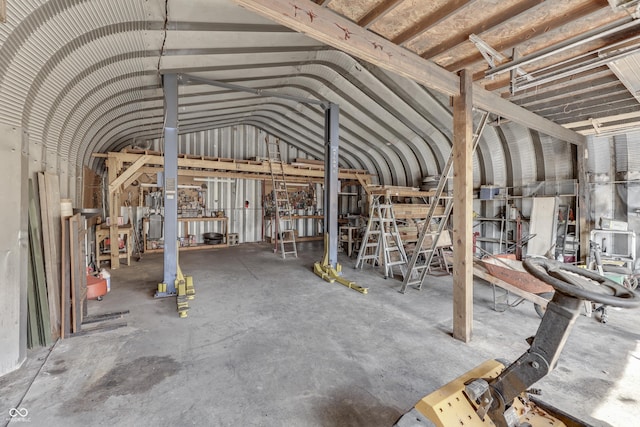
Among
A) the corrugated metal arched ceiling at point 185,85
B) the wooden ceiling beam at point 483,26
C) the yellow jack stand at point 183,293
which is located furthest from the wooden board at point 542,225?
the yellow jack stand at point 183,293

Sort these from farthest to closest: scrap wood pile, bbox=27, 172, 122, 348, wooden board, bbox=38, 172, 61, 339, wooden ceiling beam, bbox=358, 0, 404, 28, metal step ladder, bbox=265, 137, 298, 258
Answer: metal step ladder, bbox=265, 137, 298, 258 → wooden board, bbox=38, 172, 61, 339 → scrap wood pile, bbox=27, 172, 122, 348 → wooden ceiling beam, bbox=358, 0, 404, 28

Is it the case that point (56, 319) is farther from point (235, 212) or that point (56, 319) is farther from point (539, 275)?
point (235, 212)

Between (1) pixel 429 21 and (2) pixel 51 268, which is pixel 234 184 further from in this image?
(1) pixel 429 21

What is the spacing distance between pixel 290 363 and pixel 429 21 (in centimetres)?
369

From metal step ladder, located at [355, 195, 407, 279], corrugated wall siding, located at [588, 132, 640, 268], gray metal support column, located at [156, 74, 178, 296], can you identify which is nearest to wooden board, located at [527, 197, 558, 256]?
corrugated wall siding, located at [588, 132, 640, 268]

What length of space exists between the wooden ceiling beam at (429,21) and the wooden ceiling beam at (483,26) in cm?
44

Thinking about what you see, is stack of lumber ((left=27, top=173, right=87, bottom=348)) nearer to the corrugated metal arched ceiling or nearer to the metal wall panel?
the corrugated metal arched ceiling

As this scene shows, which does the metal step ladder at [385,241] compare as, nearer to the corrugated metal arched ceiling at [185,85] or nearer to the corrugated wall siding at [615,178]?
the corrugated metal arched ceiling at [185,85]

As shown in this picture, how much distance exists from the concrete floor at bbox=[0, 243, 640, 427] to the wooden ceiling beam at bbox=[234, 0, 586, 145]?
3077 millimetres

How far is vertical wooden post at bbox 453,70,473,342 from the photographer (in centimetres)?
339

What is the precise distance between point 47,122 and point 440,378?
17.9ft

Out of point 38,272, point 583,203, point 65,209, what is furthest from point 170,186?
point 583,203

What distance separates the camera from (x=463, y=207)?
3414 mm

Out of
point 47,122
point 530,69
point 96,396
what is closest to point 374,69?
point 530,69
